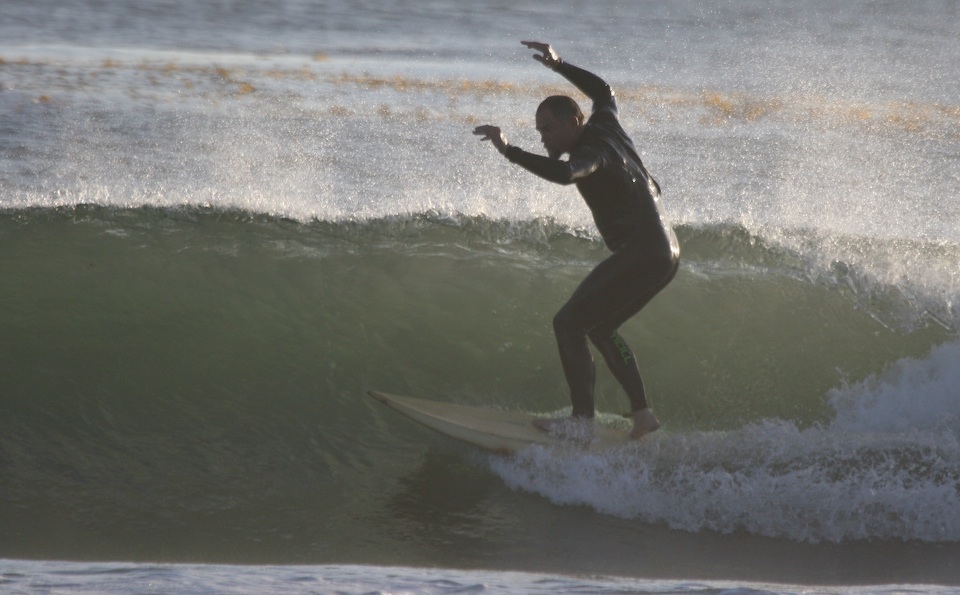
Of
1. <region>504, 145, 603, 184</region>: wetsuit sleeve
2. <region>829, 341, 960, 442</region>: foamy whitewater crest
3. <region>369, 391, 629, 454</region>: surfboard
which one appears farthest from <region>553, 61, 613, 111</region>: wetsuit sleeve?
<region>829, 341, 960, 442</region>: foamy whitewater crest

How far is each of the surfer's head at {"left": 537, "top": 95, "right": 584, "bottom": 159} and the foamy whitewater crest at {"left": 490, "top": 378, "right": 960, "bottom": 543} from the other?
4.69 feet

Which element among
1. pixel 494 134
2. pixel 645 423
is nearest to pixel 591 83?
pixel 494 134

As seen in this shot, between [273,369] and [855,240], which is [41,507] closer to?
[273,369]

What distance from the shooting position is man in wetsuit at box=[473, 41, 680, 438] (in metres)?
4.63

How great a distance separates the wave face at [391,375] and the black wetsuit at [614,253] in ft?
1.72

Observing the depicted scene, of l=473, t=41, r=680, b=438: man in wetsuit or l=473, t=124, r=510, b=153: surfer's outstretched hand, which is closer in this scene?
l=473, t=124, r=510, b=153: surfer's outstretched hand

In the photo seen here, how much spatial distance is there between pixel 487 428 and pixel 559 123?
1.52 m

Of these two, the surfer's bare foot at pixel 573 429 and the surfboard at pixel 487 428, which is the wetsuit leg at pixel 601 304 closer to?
the surfer's bare foot at pixel 573 429

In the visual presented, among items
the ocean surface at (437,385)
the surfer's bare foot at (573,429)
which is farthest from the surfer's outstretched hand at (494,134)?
the ocean surface at (437,385)

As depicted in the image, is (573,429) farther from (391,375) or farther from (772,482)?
(391,375)

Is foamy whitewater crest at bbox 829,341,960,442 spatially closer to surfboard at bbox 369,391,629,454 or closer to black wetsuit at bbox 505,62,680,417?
surfboard at bbox 369,391,629,454

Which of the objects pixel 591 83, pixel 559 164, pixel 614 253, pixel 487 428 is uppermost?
pixel 591 83

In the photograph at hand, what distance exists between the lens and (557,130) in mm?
4586

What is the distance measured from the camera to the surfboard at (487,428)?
16.4 feet
